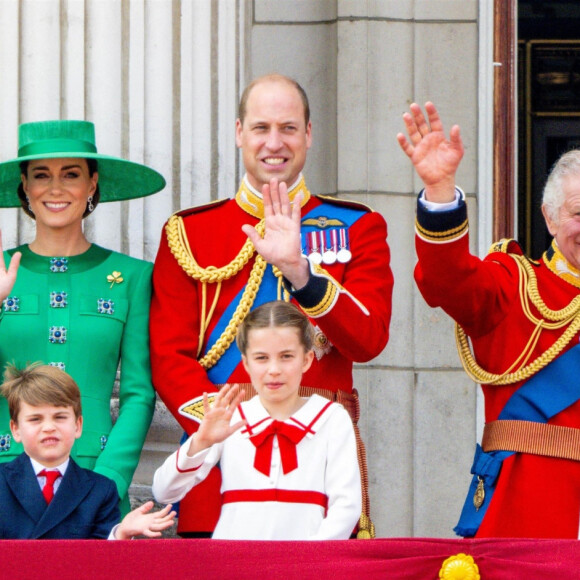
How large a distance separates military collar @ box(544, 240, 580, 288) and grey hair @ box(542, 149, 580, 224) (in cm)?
9

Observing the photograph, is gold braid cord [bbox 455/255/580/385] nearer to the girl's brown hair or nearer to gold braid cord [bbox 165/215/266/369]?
the girl's brown hair

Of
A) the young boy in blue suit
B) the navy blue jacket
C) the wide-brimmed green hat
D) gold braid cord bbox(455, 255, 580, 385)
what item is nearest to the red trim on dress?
the young boy in blue suit

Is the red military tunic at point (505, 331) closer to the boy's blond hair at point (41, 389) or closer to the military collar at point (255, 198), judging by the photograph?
the military collar at point (255, 198)

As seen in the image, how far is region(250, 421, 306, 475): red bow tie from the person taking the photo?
3711 mm

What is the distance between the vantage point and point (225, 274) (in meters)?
4.14

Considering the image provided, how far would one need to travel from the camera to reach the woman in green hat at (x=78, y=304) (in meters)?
4.05

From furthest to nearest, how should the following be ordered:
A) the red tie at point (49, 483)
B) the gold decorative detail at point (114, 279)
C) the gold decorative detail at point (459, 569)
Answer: the gold decorative detail at point (114, 279)
the red tie at point (49, 483)
the gold decorative detail at point (459, 569)

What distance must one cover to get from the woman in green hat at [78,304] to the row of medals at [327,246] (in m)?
0.46

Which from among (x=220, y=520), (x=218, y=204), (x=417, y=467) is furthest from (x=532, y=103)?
(x=220, y=520)

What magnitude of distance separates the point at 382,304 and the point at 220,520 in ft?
2.38

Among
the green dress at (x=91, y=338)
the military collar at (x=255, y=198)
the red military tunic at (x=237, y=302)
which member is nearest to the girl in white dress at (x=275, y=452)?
the red military tunic at (x=237, y=302)

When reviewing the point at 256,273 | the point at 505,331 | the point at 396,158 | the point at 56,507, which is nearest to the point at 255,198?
the point at 256,273

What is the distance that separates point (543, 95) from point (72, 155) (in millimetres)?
4129

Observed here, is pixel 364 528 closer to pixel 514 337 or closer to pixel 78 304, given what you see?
pixel 514 337
